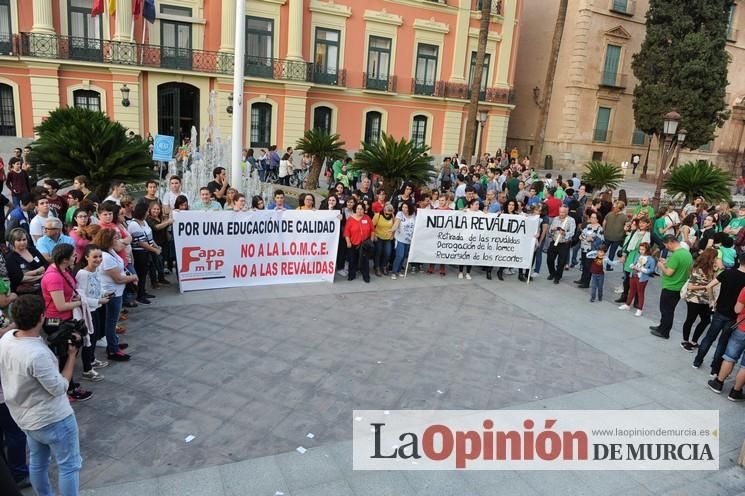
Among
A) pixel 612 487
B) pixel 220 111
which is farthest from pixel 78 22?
pixel 612 487

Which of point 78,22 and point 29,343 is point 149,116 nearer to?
point 78,22

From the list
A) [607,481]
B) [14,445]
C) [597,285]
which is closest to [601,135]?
[597,285]

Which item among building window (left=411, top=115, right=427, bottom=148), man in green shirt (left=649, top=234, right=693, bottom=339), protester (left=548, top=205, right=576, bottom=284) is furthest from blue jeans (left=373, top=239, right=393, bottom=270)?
building window (left=411, top=115, right=427, bottom=148)

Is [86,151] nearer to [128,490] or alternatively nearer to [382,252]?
[382,252]

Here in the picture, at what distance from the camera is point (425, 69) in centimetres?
3048

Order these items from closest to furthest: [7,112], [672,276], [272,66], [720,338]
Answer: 1. [720,338]
2. [672,276]
3. [7,112]
4. [272,66]

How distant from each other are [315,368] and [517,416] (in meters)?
2.45

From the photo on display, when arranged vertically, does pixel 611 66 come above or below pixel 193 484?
above

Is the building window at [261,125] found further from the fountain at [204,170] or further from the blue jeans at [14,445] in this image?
the blue jeans at [14,445]

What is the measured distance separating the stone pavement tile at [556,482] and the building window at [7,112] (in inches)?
1020

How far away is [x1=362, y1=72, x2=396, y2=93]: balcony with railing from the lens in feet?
95.4

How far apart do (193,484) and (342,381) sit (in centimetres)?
224

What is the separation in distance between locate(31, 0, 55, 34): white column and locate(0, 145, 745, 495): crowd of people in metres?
14.2

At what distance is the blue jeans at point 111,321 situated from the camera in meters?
6.35
